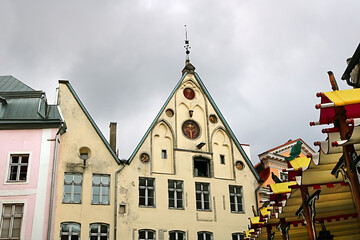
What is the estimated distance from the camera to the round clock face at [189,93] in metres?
25.2

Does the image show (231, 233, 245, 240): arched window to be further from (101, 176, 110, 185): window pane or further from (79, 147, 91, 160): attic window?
(79, 147, 91, 160): attic window

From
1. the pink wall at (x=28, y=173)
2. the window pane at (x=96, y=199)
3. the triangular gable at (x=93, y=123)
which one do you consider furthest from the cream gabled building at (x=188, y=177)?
the pink wall at (x=28, y=173)

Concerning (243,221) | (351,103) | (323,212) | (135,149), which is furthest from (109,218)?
(351,103)

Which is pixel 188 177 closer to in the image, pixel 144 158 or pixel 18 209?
pixel 144 158

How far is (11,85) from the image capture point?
907 inches

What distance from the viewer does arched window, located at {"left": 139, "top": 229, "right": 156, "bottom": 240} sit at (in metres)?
20.4

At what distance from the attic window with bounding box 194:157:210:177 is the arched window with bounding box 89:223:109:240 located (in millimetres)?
6148

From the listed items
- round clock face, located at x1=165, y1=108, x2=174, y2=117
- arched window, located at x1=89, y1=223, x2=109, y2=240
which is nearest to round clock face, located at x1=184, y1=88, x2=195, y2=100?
round clock face, located at x1=165, y1=108, x2=174, y2=117

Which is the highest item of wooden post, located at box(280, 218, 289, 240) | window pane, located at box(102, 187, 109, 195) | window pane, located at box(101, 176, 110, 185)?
window pane, located at box(101, 176, 110, 185)

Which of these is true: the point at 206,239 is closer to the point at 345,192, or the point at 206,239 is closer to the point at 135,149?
the point at 135,149

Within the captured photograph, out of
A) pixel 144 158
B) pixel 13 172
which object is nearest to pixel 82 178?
pixel 13 172

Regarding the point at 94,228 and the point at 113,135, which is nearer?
the point at 94,228

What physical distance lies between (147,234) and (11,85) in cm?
1111

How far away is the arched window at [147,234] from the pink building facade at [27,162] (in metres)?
4.51
